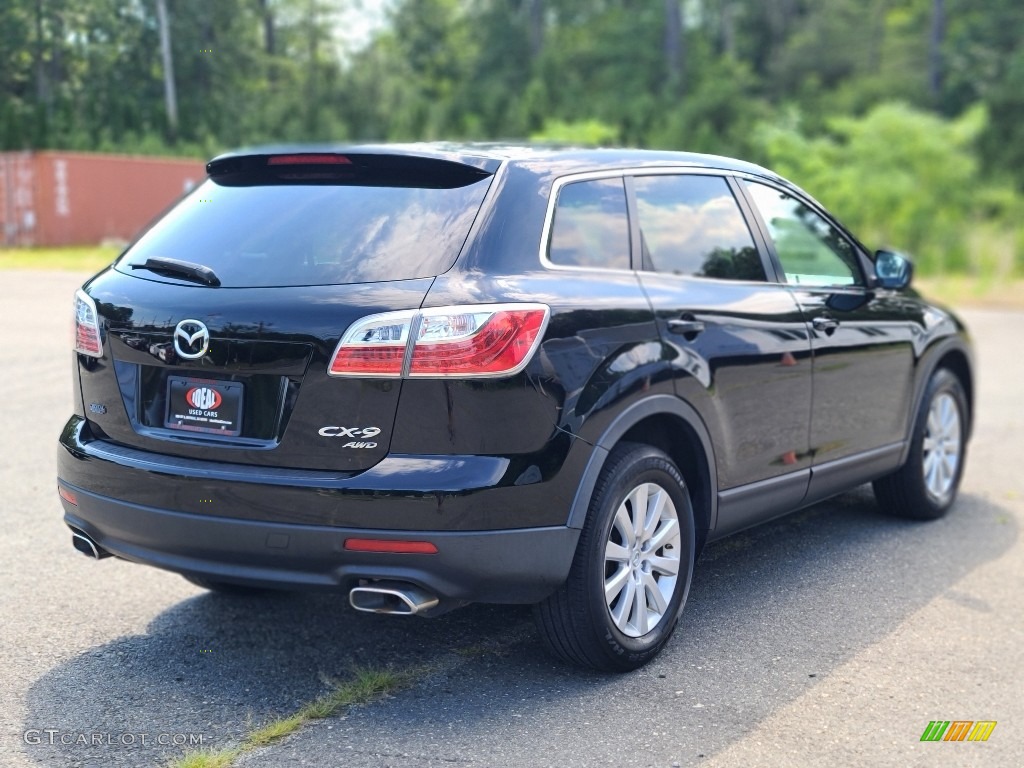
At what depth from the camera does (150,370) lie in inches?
151

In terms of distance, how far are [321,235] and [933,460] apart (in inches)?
148

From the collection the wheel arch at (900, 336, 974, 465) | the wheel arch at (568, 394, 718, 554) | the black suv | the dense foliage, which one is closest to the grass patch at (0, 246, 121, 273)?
the dense foliage

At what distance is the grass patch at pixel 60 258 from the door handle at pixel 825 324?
56.7ft

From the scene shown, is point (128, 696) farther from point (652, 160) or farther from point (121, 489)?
point (652, 160)

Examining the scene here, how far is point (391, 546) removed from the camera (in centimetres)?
355

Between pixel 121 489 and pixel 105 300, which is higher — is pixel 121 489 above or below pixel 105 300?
below

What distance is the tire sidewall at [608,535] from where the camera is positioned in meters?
3.88

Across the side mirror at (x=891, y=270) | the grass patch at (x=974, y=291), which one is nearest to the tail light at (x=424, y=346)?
the side mirror at (x=891, y=270)

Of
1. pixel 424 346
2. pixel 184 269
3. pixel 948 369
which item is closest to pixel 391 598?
pixel 424 346

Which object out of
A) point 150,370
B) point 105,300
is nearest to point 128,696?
point 150,370

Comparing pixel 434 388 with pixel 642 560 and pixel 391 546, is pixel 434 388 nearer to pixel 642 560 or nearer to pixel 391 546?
pixel 391 546

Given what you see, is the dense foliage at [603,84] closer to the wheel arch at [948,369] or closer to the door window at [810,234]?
the door window at [810,234]

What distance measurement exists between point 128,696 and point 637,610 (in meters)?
1.63

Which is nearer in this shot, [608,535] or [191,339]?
[191,339]
